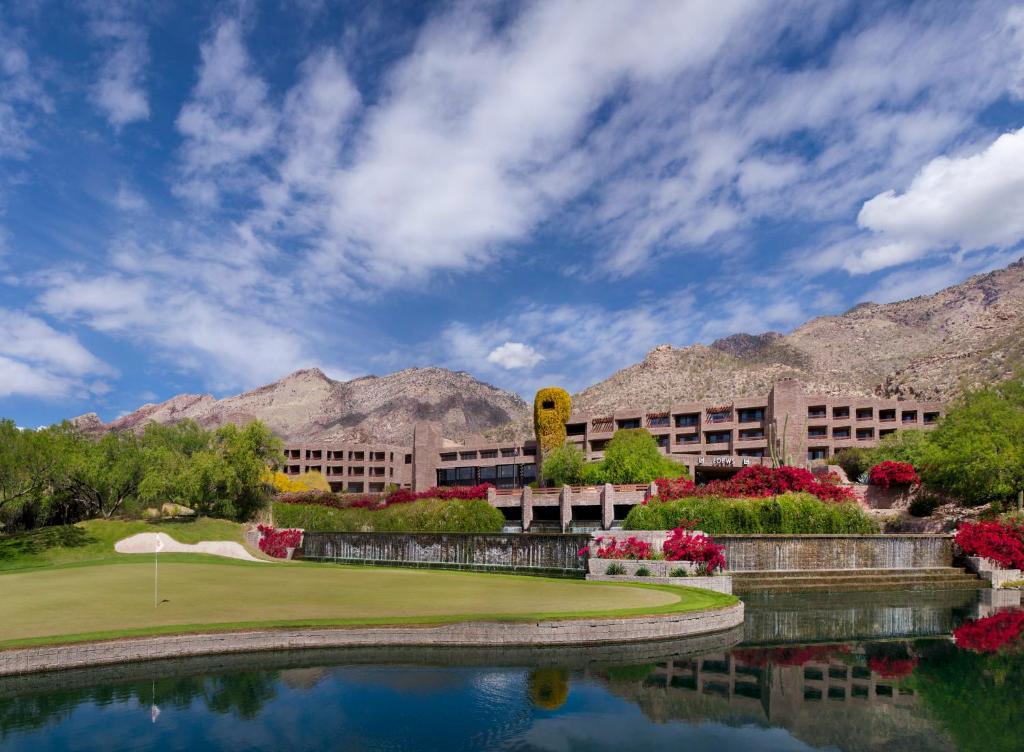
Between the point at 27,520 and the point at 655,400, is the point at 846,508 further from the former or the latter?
the point at 655,400

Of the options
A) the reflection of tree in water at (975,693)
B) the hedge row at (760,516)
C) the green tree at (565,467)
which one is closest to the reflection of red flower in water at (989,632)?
the reflection of tree in water at (975,693)

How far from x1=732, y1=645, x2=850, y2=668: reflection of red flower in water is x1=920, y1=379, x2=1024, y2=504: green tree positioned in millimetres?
35128

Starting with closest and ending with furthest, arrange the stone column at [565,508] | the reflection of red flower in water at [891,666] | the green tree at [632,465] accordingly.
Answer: the reflection of red flower in water at [891,666], the stone column at [565,508], the green tree at [632,465]

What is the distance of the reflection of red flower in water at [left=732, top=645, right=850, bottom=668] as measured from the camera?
20391 mm

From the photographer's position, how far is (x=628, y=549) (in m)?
35.3

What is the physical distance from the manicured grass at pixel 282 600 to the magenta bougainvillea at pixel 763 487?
17.5m

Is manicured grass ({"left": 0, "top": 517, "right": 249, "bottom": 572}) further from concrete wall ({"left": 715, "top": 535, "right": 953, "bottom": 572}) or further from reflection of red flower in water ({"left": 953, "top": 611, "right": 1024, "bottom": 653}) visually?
reflection of red flower in water ({"left": 953, "top": 611, "right": 1024, "bottom": 653})

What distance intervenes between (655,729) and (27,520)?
62657 millimetres

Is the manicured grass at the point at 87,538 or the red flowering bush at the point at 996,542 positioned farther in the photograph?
the manicured grass at the point at 87,538

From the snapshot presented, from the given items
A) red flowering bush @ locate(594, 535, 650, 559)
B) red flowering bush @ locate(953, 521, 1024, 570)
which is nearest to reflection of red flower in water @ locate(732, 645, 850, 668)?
red flowering bush @ locate(594, 535, 650, 559)

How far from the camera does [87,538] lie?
4897 cm

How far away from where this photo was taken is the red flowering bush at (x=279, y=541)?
171 ft

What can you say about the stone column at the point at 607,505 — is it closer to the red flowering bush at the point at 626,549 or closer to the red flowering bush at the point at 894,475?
the red flowering bush at the point at 626,549

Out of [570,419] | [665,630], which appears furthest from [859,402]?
[665,630]
